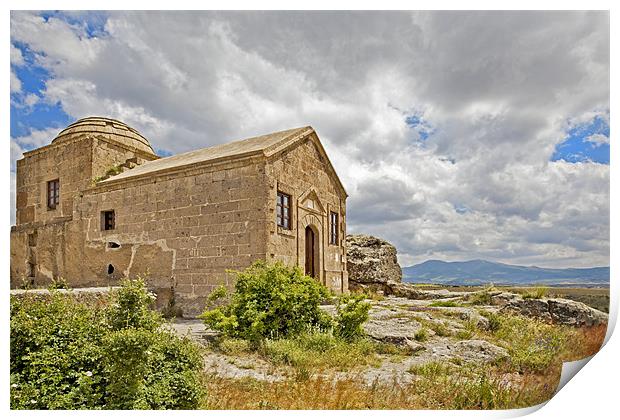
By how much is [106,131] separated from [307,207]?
33.4ft

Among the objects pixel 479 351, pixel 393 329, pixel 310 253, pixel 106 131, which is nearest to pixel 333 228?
pixel 310 253

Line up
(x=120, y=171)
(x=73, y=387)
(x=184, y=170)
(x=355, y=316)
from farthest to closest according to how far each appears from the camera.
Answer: (x=120, y=171) → (x=184, y=170) → (x=355, y=316) → (x=73, y=387)

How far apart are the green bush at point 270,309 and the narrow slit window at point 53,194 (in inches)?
453

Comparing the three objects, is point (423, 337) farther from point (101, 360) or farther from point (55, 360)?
point (55, 360)

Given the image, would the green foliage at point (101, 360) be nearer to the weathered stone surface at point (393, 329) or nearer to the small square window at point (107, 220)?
the weathered stone surface at point (393, 329)

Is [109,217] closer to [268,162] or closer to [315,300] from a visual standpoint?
[268,162]

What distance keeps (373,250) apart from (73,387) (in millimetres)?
16655

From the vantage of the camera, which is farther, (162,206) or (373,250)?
(373,250)

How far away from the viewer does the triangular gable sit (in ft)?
43.8

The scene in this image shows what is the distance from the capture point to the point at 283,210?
45.5 feet
